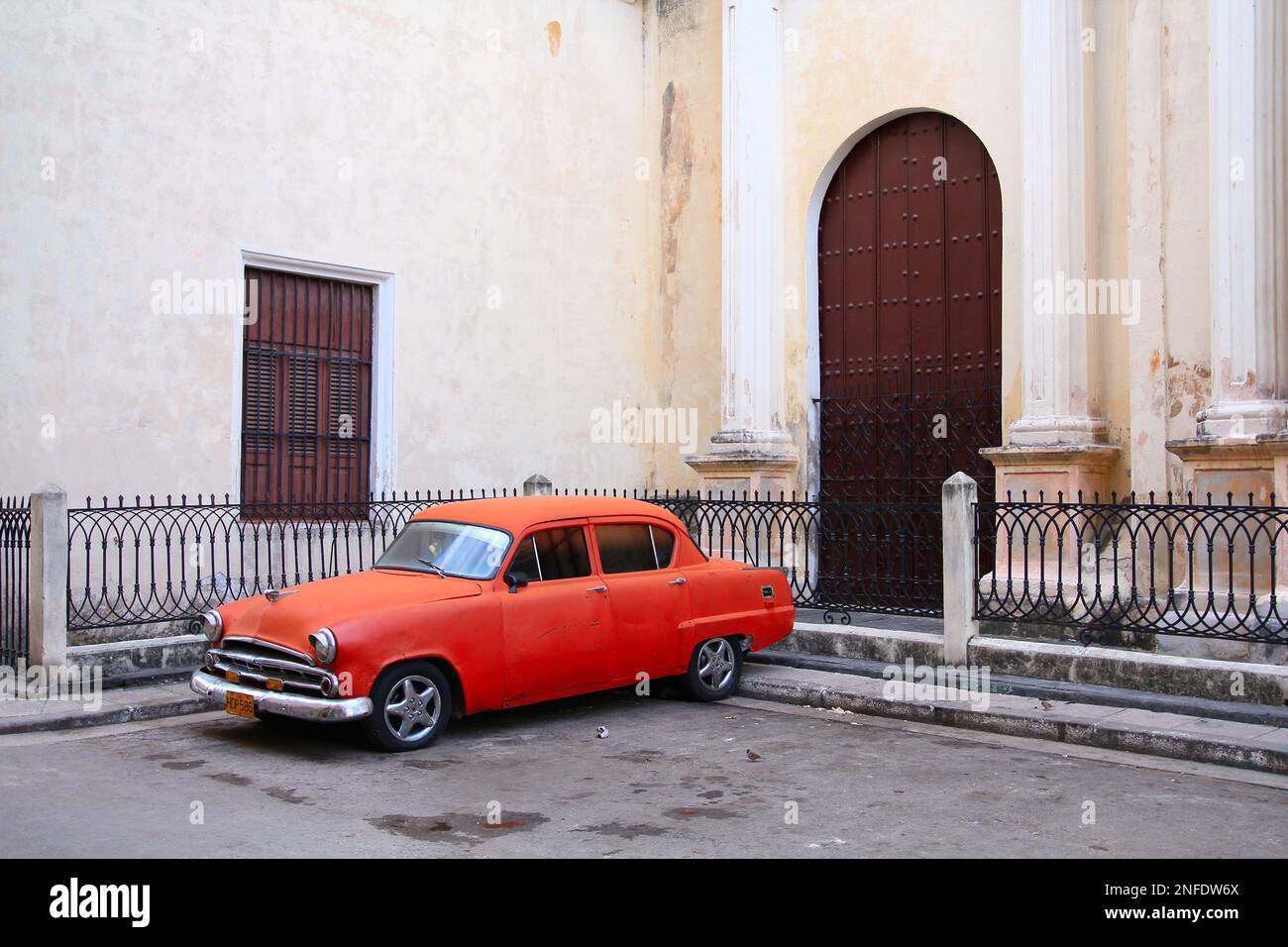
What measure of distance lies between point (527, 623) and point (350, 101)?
713cm

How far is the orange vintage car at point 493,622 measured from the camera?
7.13 metres

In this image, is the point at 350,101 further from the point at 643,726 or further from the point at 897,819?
the point at 897,819

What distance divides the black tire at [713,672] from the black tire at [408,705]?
213 centimetres

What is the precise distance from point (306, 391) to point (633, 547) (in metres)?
5.09

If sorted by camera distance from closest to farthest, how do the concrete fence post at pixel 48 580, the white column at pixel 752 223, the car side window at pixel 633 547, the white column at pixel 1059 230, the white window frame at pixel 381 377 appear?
the car side window at pixel 633 547
the concrete fence post at pixel 48 580
the white column at pixel 1059 230
the white window frame at pixel 381 377
the white column at pixel 752 223

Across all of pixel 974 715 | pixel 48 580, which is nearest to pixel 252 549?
pixel 48 580

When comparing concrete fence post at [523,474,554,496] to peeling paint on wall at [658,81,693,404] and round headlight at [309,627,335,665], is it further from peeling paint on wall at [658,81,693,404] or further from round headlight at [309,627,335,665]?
round headlight at [309,627,335,665]

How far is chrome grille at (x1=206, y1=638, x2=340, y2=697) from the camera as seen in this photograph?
7005mm

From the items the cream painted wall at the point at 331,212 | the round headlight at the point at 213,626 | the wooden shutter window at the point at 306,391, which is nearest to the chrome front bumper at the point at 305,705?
the round headlight at the point at 213,626

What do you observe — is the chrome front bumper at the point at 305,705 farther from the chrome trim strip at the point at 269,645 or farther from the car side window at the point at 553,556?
the car side window at the point at 553,556

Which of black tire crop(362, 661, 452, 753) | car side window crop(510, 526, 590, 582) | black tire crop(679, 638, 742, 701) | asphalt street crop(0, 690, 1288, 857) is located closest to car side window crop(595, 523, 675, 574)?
car side window crop(510, 526, 590, 582)

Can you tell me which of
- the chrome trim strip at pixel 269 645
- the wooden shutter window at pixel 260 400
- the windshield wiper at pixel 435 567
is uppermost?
the wooden shutter window at pixel 260 400

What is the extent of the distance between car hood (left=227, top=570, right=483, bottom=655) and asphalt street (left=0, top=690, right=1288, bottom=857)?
734 millimetres

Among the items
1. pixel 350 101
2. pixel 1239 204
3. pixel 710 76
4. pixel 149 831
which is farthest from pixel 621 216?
pixel 149 831
